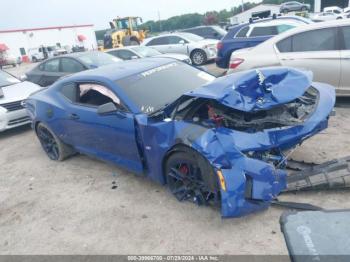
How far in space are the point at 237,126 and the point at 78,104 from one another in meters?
2.52

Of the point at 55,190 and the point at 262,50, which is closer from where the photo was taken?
the point at 55,190

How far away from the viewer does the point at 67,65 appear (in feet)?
31.6

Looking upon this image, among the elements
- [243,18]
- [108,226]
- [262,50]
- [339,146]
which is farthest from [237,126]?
[243,18]

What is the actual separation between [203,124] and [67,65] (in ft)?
23.1

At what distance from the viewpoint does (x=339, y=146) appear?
4.89 metres

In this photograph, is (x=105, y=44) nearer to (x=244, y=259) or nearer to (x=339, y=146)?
(x=339, y=146)

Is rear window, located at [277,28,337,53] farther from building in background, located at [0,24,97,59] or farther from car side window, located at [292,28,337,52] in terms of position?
building in background, located at [0,24,97,59]

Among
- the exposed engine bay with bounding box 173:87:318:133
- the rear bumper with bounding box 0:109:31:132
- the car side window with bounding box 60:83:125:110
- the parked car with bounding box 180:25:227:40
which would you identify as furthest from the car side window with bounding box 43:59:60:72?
the parked car with bounding box 180:25:227:40

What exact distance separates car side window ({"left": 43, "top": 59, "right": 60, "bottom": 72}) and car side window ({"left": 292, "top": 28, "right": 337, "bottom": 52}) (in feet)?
21.2

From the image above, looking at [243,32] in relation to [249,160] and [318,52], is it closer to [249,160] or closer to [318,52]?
[318,52]

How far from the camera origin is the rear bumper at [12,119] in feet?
25.1

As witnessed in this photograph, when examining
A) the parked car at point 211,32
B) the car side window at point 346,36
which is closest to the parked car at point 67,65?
the car side window at point 346,36

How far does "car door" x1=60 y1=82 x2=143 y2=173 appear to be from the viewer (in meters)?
4.29

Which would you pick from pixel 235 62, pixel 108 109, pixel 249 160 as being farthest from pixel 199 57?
pixel 249 160
